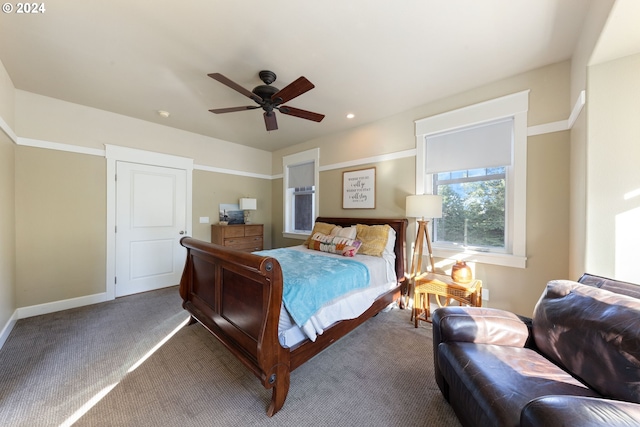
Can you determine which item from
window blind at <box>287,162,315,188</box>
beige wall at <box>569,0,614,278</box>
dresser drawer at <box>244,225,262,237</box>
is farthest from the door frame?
beige wall at <box>569,0,614,278</box>

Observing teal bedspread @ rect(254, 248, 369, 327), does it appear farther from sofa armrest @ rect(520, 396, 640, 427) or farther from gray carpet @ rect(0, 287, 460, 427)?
Result: sofa armrest @ rect(520, 396, 640, 427)

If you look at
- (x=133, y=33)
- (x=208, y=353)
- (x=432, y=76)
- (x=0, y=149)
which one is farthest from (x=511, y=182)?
(x=0, y=149)

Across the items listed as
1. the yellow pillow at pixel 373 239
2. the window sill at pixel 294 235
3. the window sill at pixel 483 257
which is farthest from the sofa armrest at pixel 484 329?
the window sill at pixel 294 235

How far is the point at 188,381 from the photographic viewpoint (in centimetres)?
175

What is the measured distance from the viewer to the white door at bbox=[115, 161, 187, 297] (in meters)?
3.46

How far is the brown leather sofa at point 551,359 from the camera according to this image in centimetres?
82

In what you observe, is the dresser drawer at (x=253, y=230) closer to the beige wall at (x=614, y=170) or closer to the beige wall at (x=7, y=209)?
the beige wall at (x=7, y=209)

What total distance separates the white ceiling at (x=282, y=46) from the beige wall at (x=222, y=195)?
161 centimetres

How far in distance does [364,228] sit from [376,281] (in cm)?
85

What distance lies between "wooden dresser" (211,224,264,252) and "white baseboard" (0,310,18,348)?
7.58 feet

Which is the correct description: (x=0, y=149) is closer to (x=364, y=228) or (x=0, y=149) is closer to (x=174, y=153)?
(x=174, y=153)

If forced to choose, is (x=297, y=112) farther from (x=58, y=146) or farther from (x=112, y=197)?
(x=58, y=146)

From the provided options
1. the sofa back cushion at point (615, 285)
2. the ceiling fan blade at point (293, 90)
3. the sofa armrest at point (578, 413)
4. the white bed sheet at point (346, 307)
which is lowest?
the white bed sheet at point (346, 307)

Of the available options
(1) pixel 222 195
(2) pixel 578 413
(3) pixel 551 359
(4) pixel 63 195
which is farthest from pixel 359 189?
(4) pixel 63 195
